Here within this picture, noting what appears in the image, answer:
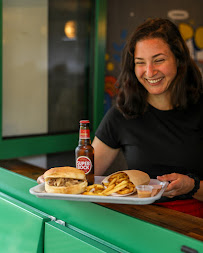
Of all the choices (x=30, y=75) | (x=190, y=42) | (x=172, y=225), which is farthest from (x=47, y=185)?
(x=190, y=42)

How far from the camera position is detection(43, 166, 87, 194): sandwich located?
43.6 inches

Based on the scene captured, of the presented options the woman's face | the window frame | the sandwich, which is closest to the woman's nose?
the woman's face

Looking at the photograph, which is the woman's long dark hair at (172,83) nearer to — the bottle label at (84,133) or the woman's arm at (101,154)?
the woman's arm at (101,154)

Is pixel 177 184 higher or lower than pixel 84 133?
lower

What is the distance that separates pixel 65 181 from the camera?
116 centimetres

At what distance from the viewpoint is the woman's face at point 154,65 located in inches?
63.9

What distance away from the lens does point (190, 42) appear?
11.9ft

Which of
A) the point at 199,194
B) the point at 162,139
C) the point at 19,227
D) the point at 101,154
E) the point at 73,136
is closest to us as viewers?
the point at 19,227

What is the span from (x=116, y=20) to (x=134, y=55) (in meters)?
2.15

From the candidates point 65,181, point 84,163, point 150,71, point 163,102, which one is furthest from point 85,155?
point 163,102

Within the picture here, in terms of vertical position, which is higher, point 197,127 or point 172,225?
point 197,127

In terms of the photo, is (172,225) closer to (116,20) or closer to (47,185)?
(47,185)

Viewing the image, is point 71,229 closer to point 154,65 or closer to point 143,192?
point 143,192

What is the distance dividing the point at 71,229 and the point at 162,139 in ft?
2.04
